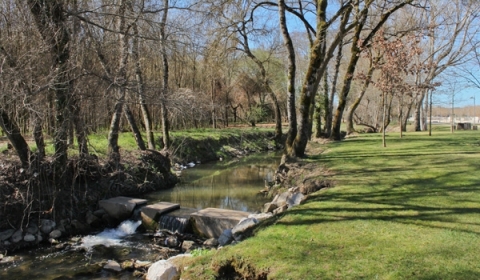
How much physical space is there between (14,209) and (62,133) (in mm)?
2192

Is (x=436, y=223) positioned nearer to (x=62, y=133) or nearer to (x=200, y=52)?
(x=200, y=52)

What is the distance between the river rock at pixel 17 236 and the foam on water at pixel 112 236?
1247mm

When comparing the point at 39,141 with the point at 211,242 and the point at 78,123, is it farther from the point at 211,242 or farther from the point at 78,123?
the point at 211,242

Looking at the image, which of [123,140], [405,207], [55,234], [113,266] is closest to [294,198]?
[405,207]

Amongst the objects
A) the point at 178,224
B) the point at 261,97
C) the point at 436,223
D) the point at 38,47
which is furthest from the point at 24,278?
the point at 261,97

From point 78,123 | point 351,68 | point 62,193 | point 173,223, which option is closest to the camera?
point 78,123

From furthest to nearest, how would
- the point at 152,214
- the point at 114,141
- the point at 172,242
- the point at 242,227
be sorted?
Result: the point at 114,141 < the point at 152,214 < the point at 172,242 < the point at 242,227

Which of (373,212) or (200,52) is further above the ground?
(200,52)

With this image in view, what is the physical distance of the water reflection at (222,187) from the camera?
11336 millimetres

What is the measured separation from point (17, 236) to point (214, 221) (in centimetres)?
417

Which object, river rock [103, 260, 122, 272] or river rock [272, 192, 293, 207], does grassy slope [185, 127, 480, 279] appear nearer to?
river rock [272, 192, 293, 207]

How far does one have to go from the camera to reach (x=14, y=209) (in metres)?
8.38

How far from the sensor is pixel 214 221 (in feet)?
26.9

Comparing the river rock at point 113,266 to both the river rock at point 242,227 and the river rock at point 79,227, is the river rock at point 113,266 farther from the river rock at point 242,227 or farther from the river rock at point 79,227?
the river rock at point 79,227
